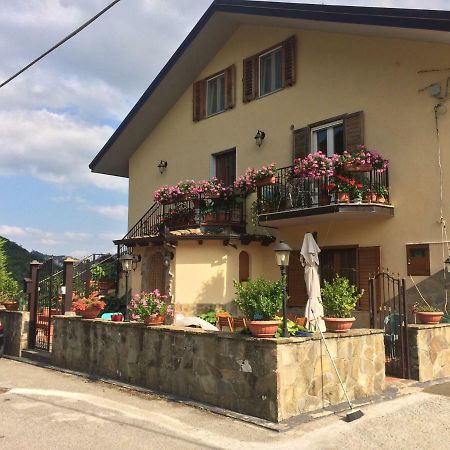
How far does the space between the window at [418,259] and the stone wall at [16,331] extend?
9.18 metres

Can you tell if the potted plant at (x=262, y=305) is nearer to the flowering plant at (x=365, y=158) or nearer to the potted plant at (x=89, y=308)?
the potted plant at (x=89, y=308)

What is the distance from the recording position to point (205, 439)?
5758mm

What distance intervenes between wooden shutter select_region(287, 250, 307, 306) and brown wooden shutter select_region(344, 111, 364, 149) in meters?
3.13

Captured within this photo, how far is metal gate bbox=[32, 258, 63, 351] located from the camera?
12266 millimetres

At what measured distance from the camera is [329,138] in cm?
1309

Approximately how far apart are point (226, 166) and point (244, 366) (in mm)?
10053

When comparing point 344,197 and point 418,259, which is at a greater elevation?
point 344,197

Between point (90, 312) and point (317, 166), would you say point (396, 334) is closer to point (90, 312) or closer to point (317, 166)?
point (317, 166)

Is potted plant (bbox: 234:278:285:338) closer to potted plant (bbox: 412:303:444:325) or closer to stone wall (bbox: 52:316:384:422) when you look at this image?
stone wall (bbox: 52:316:384:422)

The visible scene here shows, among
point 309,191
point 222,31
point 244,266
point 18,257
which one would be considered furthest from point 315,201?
point 18,257

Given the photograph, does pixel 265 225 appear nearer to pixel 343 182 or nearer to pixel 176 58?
pixel 343 182

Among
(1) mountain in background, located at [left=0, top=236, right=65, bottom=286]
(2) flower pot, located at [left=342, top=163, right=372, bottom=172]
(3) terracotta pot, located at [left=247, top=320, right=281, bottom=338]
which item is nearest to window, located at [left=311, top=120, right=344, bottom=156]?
(2) flower pot, located at [left=342, top=163, right=372, bottom=172]

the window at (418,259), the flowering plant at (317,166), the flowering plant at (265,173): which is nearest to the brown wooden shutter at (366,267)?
the window at (418,259)

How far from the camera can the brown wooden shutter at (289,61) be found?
1399 cm
